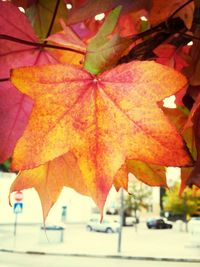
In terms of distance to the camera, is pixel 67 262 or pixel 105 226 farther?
pixel 105 226

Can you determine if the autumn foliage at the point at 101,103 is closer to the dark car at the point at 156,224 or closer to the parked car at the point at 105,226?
the parked car at the point at 105,226

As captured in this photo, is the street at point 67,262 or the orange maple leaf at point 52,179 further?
the street at point 67,262

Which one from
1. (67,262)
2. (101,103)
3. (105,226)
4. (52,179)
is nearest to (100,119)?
(101,103)

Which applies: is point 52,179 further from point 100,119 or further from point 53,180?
point 100,119

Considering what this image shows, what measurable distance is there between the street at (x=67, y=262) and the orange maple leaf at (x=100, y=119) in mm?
8001

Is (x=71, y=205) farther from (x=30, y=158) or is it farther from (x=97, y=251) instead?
(x=30, y=158)

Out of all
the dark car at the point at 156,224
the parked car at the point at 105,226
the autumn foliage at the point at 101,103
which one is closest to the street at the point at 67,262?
the parked car at the point at 105,226

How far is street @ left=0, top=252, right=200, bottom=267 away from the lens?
26.2ft

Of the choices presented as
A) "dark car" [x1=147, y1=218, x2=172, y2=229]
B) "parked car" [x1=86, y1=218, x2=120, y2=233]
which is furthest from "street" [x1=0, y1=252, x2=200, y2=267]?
"dark car" [x1=147, y1=218, x2=172, y2=229]

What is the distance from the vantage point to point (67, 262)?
330 inches

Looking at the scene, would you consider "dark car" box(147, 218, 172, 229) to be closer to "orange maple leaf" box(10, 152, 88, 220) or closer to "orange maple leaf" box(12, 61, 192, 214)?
"orange maple leaf" box(10, 152, 88, 220)

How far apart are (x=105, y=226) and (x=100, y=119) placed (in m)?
15.5

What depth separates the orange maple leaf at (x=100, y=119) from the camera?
238 mm

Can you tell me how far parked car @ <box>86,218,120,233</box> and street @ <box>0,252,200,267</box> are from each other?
6222 millimetres
